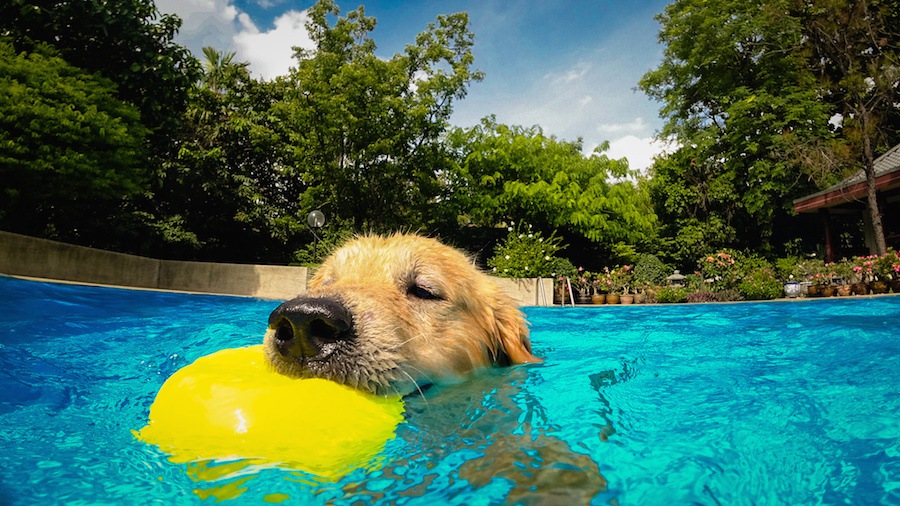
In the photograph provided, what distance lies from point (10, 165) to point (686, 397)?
52.8ft

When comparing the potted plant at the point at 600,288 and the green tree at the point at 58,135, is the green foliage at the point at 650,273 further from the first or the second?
the green tree at the point at 58,135

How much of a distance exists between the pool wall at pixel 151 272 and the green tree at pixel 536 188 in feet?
21.5

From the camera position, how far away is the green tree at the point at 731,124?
24.5 metres

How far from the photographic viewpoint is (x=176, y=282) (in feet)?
66.9

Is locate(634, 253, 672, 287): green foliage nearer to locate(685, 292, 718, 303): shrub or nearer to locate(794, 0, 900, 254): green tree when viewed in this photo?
locate(685, 292, 718, 303): shrub

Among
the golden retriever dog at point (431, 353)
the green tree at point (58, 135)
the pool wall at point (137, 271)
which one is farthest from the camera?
the pool wall at point (137, 271)

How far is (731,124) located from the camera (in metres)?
26.6

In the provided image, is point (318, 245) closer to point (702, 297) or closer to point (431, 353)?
point (702, 297)

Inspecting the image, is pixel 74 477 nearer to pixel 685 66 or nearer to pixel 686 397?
pixel 686 397

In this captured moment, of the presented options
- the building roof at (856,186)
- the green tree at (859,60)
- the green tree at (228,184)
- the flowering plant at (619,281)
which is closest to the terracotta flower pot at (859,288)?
the green tree at (859,60)

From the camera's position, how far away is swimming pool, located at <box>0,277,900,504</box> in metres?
1.75

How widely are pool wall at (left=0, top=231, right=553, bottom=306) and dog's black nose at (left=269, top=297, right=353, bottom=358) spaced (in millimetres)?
10631

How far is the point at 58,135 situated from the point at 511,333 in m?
14.8

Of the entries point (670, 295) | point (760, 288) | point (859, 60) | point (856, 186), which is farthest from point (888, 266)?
point (859, 60)
